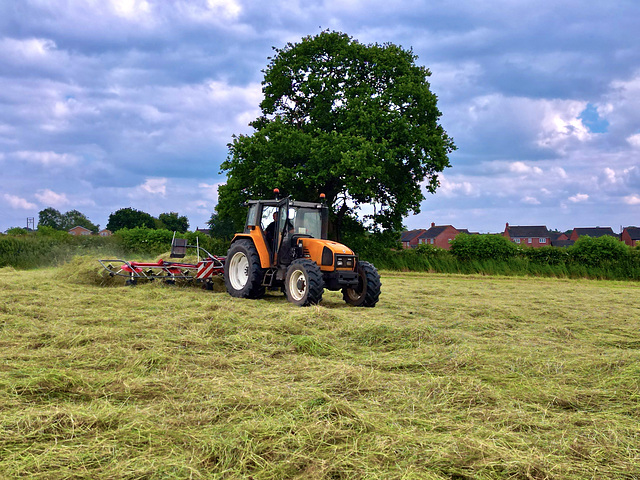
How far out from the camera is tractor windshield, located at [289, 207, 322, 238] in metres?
10.0

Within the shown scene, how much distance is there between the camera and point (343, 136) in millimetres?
21203

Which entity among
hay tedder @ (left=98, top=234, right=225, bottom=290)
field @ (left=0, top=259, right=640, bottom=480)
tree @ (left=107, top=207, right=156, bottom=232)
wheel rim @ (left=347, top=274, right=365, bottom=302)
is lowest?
field @ (left=0, top=259, right=640, bottom=480)

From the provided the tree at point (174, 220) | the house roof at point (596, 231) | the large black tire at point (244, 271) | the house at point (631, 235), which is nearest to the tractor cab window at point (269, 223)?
the large black tire at point (244, 271)

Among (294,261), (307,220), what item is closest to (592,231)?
(307,220)

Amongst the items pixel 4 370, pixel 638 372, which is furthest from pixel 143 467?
pixel 638 372

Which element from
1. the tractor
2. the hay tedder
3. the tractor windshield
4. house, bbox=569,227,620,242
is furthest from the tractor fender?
house, bbox=569,227,620,242

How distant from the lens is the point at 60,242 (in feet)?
73.8

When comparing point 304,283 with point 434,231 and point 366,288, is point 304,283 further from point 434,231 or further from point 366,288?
point 434,231

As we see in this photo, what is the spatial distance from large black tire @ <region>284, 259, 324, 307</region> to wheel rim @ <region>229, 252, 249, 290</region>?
5.15 feet

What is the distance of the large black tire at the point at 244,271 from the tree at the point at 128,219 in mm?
66537

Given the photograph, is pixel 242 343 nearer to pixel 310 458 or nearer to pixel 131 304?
pixel 310 458

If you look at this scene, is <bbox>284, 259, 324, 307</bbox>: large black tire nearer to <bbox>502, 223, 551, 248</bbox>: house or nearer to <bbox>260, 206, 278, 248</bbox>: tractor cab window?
<bbox>260, 206, 278, 248</bbox>: tractor cab window

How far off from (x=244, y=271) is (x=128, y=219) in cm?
6867

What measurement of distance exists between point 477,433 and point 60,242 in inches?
892
